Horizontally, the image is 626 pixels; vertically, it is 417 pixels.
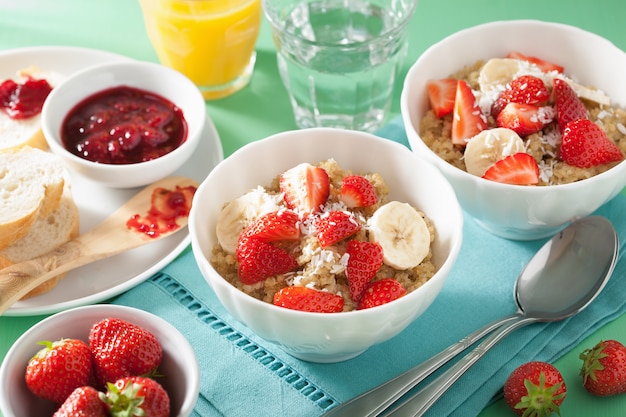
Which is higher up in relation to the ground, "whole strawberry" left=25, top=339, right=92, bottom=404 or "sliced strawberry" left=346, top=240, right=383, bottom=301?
"sliced strawberry" left=346, top=240, right=383, bottom=301

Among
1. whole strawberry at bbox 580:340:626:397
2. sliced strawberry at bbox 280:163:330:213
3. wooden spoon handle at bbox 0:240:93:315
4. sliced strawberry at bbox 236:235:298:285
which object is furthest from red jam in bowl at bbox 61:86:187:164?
whole strawberry at bbox 580:340:626:397

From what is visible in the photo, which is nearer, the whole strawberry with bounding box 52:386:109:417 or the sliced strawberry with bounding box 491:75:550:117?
the whole strawberry with bounding box 52:386:109:417

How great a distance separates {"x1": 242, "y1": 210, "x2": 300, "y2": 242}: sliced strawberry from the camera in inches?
90.1

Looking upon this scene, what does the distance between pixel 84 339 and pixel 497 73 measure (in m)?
1.75

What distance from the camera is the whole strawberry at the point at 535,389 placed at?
2160mm

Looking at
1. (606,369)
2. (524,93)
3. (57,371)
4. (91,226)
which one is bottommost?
(91,226)

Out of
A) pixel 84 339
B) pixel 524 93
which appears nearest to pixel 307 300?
pixel 84 339

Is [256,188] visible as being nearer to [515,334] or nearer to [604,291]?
[515,334]

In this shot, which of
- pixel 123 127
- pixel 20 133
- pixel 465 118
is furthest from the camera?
pixel 20 133

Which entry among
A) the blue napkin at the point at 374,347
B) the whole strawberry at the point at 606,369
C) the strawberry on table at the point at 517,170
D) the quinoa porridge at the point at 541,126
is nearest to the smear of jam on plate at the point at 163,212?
the blue napkin at the point at 374,347

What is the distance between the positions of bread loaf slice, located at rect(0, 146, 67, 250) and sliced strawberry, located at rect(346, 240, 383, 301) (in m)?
1.12

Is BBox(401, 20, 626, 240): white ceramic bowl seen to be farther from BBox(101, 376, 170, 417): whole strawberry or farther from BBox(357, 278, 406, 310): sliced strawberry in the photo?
BBox(101, 376, 170, 417): whole strawberry

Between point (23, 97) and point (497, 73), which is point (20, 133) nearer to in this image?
point (23, 97)

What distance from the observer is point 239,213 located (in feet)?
8.02
